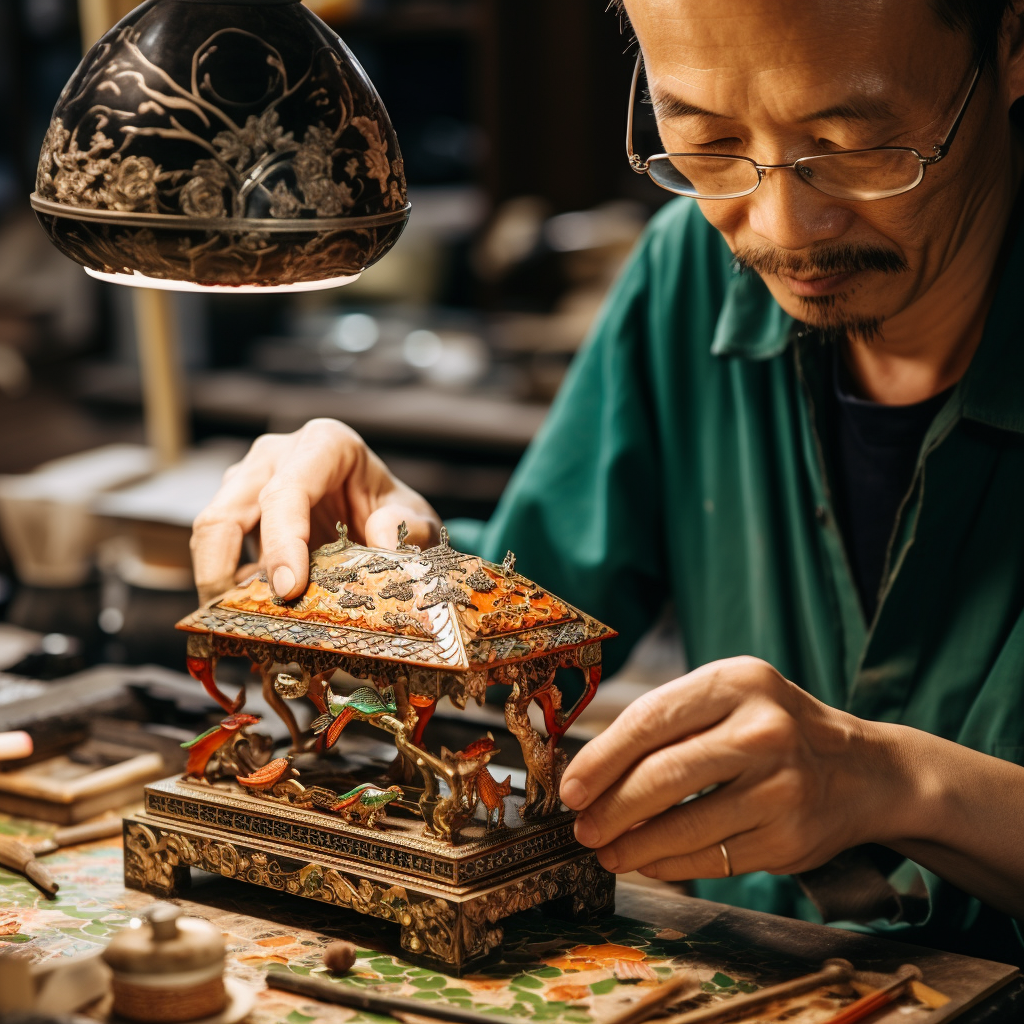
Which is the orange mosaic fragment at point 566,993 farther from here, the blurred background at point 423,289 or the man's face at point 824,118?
the blurred background at point 423,289

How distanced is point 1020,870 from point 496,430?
123 inches

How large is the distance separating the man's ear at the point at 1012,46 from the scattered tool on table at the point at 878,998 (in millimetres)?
1013

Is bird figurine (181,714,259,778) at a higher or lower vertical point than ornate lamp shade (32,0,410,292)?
lower

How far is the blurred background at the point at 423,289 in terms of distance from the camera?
474 centimetres

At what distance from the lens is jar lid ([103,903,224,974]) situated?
110 centimetres

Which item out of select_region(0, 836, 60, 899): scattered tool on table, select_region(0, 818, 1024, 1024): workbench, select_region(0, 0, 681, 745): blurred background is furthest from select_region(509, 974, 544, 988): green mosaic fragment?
select_region(0, 0, 681, 745): blurred background

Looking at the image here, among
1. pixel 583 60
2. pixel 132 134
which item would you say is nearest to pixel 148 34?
pixel 132 134

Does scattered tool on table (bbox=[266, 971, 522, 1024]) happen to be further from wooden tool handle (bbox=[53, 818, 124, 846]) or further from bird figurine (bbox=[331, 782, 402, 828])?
wooden tool handle (bbox=[53, 818, 124, 846])

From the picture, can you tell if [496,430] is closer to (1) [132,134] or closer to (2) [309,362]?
(2) [309,362]

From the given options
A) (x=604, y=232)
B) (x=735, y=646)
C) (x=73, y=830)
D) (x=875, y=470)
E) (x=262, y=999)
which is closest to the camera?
(x=262, y=999)

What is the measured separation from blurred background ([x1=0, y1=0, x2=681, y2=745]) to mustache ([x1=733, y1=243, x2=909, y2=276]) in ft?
9.27

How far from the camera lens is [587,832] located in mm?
1293

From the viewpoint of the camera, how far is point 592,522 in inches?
83.5

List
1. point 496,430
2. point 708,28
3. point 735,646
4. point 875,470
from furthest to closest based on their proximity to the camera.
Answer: point 496,430 < point 735,646 < point 875,470 < point 708,28
